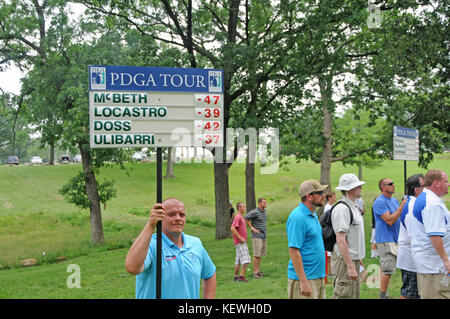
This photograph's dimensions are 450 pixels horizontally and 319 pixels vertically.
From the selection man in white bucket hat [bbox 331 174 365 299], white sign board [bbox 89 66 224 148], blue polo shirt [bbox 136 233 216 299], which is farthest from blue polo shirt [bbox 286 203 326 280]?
blue polo shirt [bbox 136 233 216 299]

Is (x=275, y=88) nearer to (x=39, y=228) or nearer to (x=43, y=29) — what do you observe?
(x=43, y=29)

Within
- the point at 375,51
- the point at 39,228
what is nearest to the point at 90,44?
the point at 375,51

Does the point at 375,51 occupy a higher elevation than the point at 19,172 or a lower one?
higher

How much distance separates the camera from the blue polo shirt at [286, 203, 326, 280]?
5.48 metres

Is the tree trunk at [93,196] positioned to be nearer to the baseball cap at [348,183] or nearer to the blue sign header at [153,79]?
the baseball cap at [348,183]

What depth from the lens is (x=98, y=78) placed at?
445cm

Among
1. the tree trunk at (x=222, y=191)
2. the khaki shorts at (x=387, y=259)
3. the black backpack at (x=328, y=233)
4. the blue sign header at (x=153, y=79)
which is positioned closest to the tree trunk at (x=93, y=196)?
the tree trunk at (x=222, y=191)

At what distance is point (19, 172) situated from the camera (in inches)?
2426

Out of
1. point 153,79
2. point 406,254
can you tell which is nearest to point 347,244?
point 406,254

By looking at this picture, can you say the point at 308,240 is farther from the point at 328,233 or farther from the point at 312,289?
the point at 328,233

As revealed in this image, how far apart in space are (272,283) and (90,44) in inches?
505

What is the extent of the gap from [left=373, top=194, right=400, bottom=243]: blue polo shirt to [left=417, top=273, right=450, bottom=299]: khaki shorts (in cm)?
221
